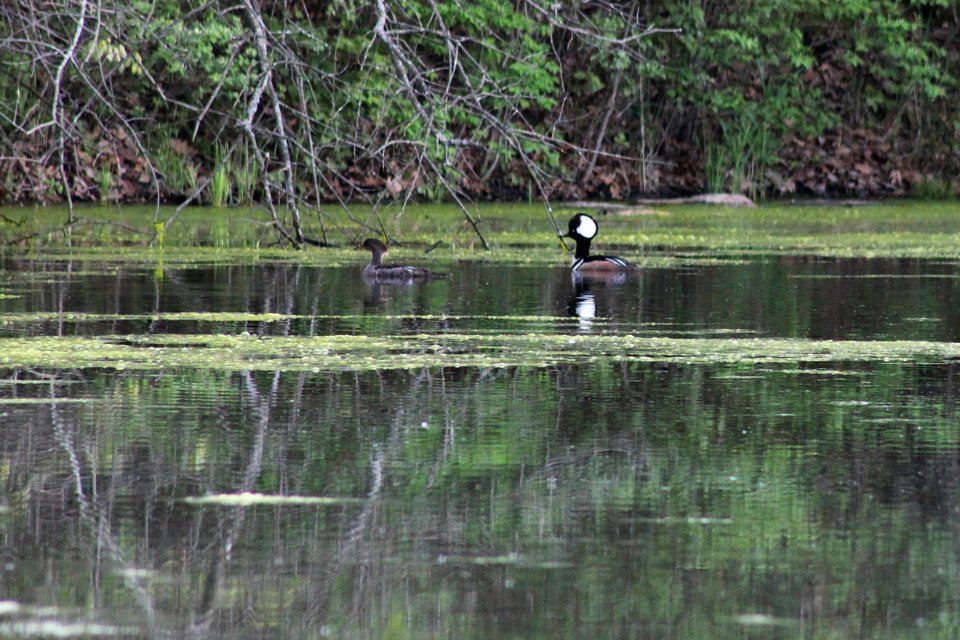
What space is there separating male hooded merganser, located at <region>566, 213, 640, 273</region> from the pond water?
3.28 meters

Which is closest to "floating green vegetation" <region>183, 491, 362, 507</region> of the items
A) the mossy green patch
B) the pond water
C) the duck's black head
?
the pond water

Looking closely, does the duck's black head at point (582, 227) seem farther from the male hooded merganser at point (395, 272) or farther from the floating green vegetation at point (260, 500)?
the floating green vegetation at point (260, 500)

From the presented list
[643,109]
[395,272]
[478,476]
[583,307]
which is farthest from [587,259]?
[643,109]

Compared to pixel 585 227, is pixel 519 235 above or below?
Answer: below

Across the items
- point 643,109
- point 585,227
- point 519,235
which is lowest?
point 519,235

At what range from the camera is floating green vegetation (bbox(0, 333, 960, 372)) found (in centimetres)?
729

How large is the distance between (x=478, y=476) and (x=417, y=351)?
2.87m

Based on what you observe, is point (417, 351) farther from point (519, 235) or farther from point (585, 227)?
point (519, 235)

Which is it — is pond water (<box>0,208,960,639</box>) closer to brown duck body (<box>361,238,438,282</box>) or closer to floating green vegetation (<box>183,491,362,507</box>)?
floating green vegetation (<box>183,491,362,507</box>)

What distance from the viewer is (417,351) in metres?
7.76

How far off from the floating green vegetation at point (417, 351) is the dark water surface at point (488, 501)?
0.17 m

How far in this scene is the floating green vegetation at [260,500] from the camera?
454cm

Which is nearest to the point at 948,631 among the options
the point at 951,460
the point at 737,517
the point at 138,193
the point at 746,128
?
the point at 737,517

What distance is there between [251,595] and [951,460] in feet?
7.31
